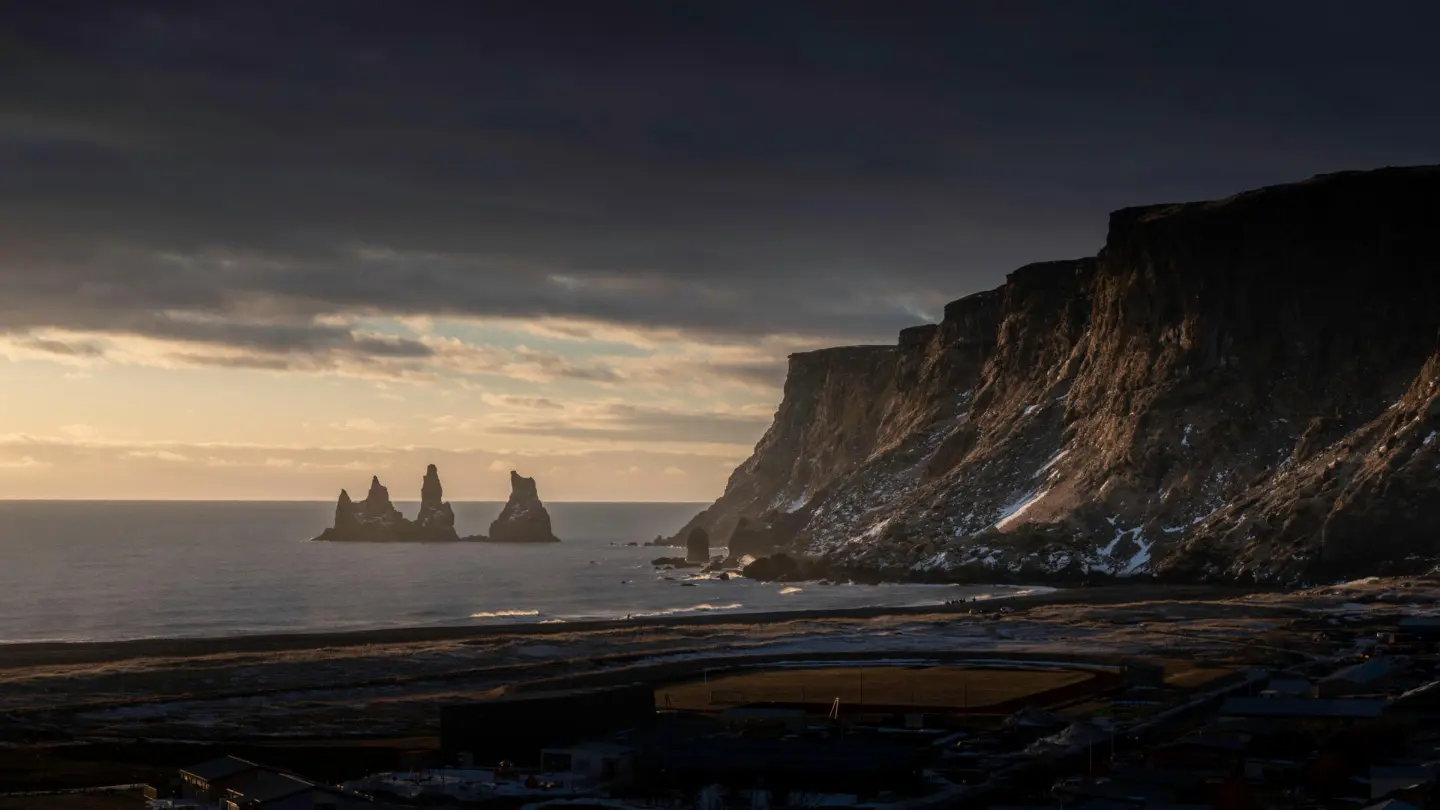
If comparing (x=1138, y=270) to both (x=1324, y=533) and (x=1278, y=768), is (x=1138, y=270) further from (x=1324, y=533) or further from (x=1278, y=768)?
(x=1278, y=768)

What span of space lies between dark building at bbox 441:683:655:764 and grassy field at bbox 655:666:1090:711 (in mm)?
12218

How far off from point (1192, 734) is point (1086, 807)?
17.1m

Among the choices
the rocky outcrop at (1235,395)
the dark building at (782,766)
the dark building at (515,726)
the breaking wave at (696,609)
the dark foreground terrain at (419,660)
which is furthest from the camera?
the rocky outcrop at (1235,395)

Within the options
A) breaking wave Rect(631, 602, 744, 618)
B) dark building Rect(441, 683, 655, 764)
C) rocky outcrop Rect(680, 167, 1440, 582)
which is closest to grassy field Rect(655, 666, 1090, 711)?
dark building Rect(441, 683, 655, 764)

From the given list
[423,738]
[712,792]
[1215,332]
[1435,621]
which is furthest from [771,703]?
[1215,332]

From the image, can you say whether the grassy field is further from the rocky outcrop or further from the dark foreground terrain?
the rocky outcrop

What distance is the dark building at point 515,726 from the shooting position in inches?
2544

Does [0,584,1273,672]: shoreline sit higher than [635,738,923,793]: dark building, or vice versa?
[0,584,1273,672]: shoreline

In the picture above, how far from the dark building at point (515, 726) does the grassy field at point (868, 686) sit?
12.2 meters

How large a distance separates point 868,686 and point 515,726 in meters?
27.3

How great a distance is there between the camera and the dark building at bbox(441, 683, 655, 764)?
64.6 m

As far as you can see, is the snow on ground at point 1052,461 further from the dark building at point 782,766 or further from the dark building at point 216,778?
the dark building at point 216,778

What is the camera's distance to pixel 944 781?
193 ft

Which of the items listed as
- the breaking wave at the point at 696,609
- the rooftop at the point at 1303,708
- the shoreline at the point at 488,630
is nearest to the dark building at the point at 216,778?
the rooftop at the point at 1303,708
